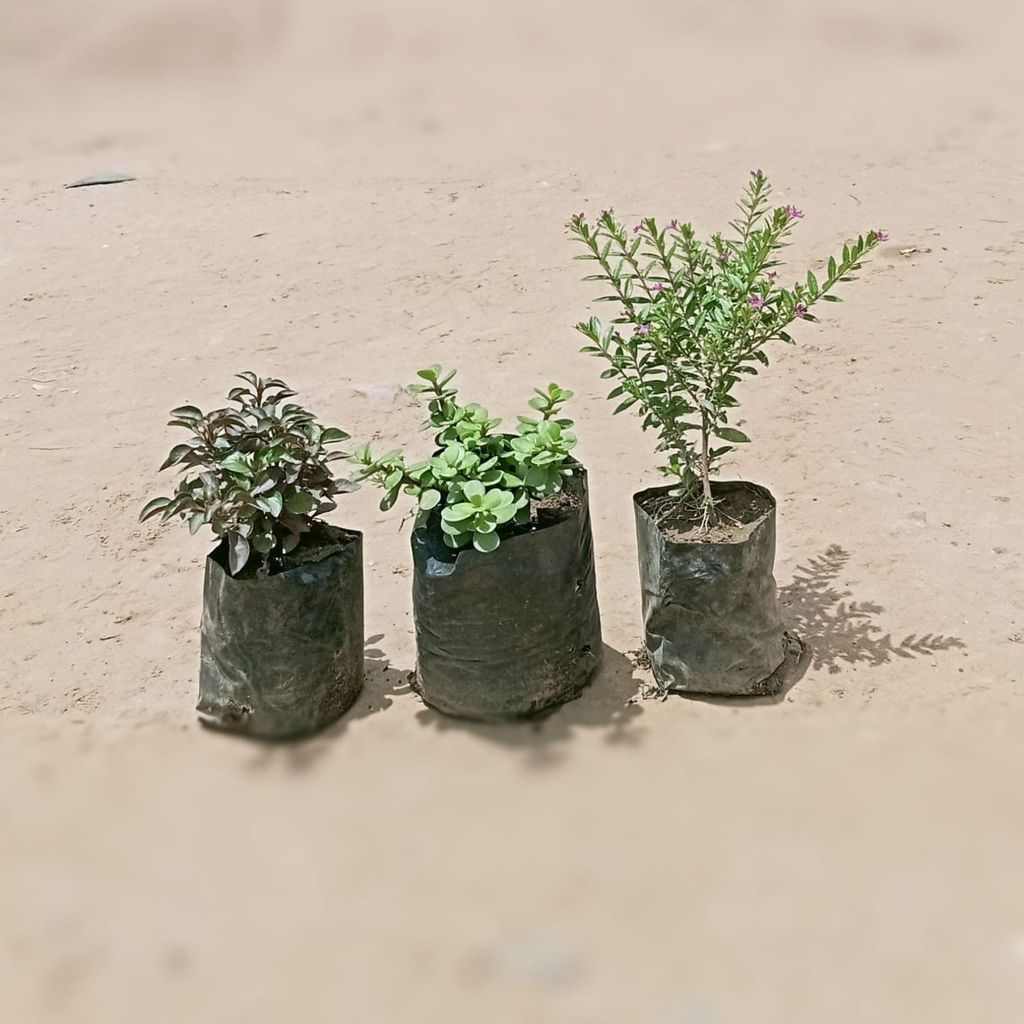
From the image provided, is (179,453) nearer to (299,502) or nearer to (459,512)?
(299,502)

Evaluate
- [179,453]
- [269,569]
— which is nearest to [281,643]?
[269,569]

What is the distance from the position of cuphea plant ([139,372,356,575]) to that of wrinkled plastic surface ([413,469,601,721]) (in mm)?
304

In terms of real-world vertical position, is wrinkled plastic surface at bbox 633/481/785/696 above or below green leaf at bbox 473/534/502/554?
below

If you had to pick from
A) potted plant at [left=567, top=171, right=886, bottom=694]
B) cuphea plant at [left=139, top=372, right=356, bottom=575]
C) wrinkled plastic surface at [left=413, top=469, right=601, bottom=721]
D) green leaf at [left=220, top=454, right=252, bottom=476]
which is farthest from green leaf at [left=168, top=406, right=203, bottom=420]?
potted plant at [left=567, top=171, right=886, bottom=694]

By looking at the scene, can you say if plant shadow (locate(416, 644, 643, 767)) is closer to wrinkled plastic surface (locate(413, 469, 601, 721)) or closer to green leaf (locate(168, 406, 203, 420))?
wrinkled plastic surface (locate(413, 469, 601, 721))

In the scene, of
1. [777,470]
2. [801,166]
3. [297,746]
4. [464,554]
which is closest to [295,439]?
[464,554]

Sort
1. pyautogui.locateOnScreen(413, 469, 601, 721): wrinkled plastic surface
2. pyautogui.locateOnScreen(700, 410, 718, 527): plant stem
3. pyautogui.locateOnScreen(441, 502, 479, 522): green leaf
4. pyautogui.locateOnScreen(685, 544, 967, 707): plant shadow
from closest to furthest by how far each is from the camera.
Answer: pyautogui.locateOnScreen(441, 502, 479, 522): green leaf → pyautogui.locateOnScreen(413, 469, 601, 721): wrinkled plastic surface → pyautogui.locateOnScreen(700, 410, 718, 527): plant stem → pyautogui.locateOnScreen(685, 544, 967, 707): plant shadow

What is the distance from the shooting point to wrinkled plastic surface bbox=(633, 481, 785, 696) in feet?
8.88

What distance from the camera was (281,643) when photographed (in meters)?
2.73

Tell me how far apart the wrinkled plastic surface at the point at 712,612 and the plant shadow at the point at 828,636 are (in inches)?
2.6

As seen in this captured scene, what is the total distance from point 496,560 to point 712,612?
22.0 inches

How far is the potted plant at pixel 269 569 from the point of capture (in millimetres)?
2648

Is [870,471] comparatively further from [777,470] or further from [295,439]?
[295,439]

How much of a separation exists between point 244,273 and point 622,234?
4.05 m
